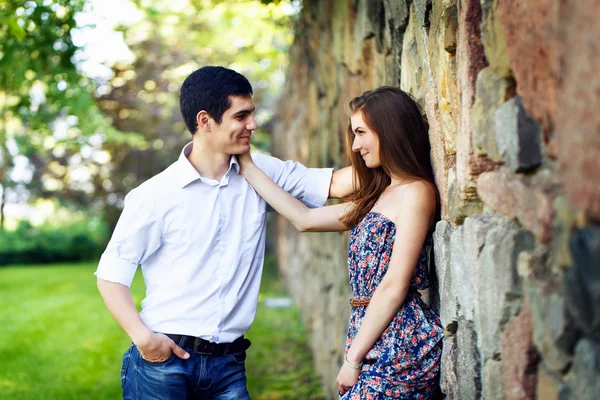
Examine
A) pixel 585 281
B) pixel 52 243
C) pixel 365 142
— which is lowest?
pixel 52 243

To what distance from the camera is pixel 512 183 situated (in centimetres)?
173

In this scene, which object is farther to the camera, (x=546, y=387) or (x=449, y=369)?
(x=449, y=369)

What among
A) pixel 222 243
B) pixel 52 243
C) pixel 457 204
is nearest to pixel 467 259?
pixel 457 204

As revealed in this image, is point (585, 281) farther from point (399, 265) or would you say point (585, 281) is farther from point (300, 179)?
point (300, 179)

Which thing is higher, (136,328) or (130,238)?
(130,238)

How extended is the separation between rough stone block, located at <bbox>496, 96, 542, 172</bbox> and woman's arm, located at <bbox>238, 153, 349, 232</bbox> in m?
1.20

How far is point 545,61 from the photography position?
148 centimetres

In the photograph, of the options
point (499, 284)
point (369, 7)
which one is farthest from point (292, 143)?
point (499, 284)

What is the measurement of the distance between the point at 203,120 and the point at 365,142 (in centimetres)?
70

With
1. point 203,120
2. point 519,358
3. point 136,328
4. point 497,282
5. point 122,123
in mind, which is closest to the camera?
point 519,358

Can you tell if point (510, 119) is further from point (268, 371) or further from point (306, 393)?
point (268, 371)

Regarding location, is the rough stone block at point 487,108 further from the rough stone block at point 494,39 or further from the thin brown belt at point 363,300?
the thin brown belt at point 363,300

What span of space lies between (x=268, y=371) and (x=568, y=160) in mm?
5102

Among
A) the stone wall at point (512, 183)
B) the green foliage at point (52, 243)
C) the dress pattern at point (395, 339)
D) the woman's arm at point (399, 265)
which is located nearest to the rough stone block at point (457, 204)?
the stone wall at point (512, 183)
